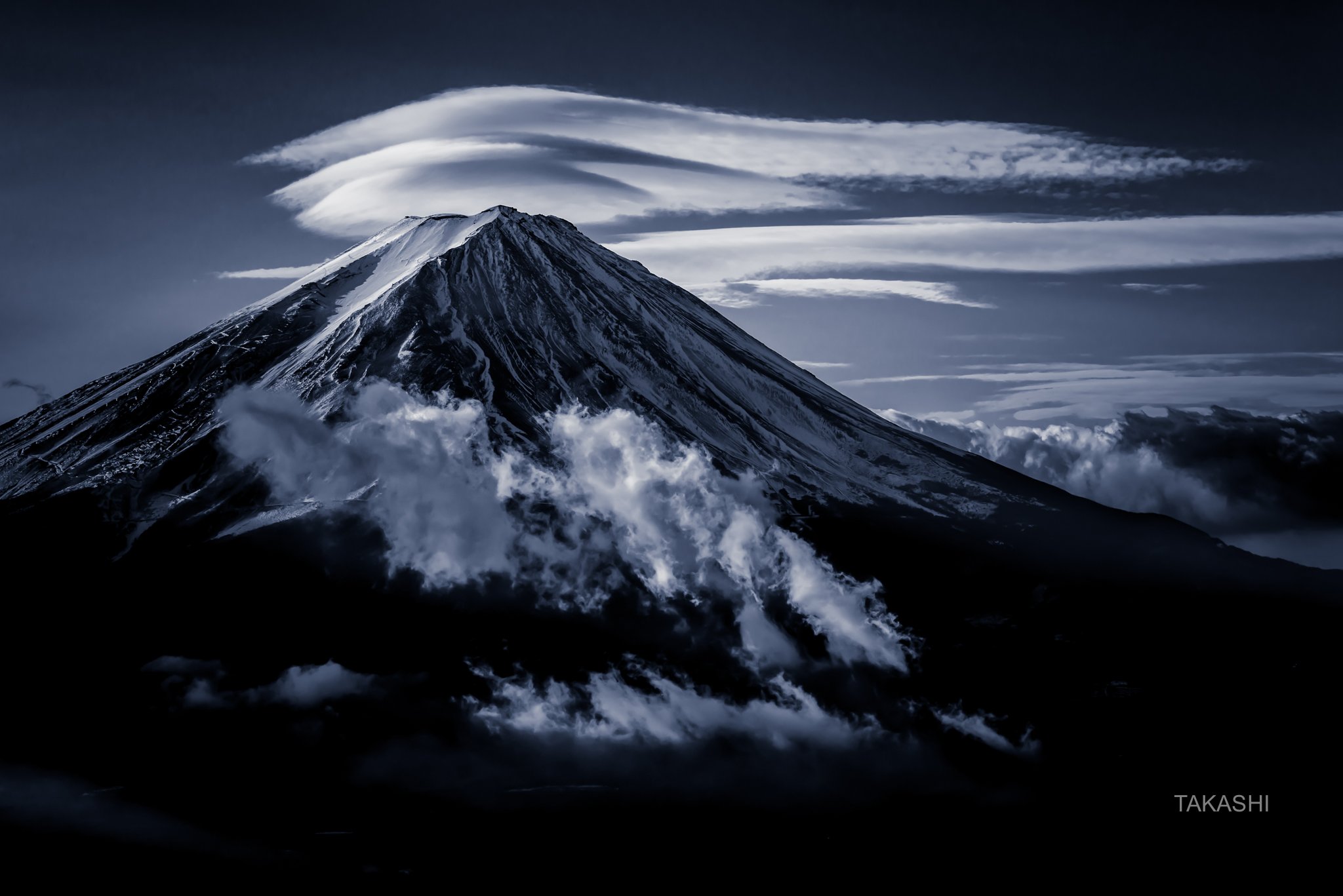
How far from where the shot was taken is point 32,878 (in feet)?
649

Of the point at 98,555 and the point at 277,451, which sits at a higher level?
the point at 277,451

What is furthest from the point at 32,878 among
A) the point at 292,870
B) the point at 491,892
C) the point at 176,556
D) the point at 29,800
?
the point at 491,892

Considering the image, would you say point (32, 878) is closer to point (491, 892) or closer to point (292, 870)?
point (292, 870)

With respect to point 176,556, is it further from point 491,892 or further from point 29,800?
point 491,892

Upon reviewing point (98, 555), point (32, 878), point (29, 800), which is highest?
point (98, 555)

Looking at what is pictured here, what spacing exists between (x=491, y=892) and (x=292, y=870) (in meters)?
33.6

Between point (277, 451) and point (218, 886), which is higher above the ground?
point (277, 451)

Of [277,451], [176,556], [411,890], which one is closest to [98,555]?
[176,556]

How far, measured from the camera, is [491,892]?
199875 mm

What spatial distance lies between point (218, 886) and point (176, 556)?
56.1 metres

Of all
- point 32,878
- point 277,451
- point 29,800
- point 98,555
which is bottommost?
point 32,878

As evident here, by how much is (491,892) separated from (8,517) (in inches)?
4045

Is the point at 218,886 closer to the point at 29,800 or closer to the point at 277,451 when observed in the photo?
the point at 29,800

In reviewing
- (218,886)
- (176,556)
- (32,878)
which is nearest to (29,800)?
(32,878)
